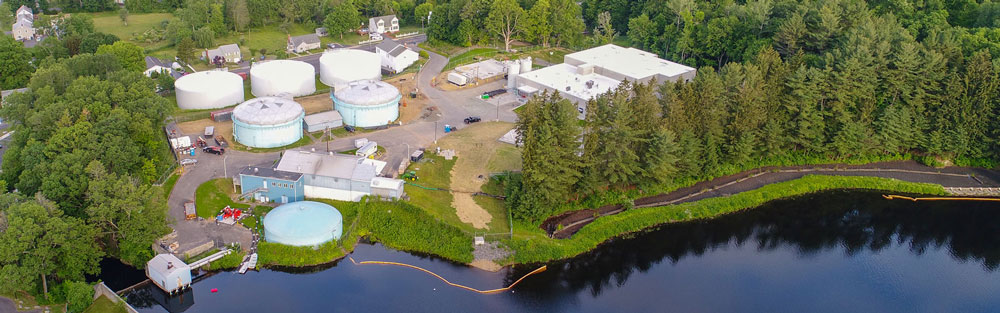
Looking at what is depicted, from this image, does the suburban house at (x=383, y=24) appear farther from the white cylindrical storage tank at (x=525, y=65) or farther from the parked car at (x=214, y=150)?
the parked car at (x=214, y=150)

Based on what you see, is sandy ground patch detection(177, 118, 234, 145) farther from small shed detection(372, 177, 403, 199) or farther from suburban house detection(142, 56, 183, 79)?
small shed detection(372, 177, 403, 199)

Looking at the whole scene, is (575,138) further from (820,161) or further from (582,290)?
(820,161)

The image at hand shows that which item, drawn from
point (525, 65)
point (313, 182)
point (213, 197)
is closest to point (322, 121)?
point (313, 182)

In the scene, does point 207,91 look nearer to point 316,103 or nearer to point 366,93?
point 316,103

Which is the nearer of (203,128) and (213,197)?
(213,197)

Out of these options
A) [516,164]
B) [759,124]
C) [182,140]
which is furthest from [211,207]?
[759,124]

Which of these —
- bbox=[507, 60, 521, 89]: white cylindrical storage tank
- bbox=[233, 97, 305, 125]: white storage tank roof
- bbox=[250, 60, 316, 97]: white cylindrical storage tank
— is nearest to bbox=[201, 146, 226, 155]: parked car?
bbox=[233, 97, 305, 125]: white storage tank roof
